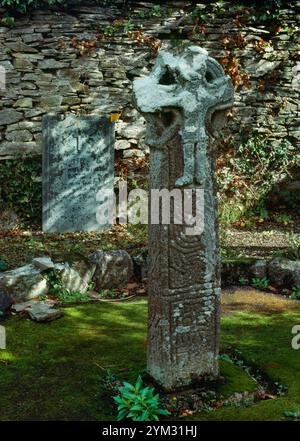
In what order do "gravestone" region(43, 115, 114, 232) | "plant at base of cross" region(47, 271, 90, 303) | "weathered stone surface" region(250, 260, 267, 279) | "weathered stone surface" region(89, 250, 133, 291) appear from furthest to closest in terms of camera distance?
"gravestone" region(43, 115, 114, 232) → "weathered stone surface" region(250, 260, 267, 279) → "weathered stone surface" region(89, 250, 133, 291) → "plant at base of cross" region(47, 271, 90, 303)

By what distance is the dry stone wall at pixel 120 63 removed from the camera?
8930 mm

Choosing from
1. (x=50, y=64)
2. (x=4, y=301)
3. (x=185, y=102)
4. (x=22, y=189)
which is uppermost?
(x=50, y=64)

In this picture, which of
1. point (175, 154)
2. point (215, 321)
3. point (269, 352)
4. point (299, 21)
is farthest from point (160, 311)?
point (299, 21)

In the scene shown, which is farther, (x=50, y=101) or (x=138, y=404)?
(x=50, y=101)

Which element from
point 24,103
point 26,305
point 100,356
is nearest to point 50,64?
point 24,103

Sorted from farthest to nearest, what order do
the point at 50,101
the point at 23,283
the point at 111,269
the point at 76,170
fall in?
the point at 50,101
the point at 76,170
the point at 111,269
the point at 23,283

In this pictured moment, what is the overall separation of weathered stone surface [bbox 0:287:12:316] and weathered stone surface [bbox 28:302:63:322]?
0.24m

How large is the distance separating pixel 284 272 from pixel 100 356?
9.46ft

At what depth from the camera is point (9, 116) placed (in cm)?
896

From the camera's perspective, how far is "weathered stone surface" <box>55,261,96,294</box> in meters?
6.29

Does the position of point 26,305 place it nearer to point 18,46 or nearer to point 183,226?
point 183,226

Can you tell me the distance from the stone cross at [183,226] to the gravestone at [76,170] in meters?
4.95

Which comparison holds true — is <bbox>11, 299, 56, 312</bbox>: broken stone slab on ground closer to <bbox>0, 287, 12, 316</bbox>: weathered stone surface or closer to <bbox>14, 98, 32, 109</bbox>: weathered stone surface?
Answer: <bbox>0, 287, 12, 316</bbox>: weathered stone surface

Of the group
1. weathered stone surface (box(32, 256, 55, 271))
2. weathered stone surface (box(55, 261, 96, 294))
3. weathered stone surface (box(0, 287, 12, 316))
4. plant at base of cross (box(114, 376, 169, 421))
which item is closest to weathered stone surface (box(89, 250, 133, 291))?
weathered stone surface (box(55, 261, 96, 294))
